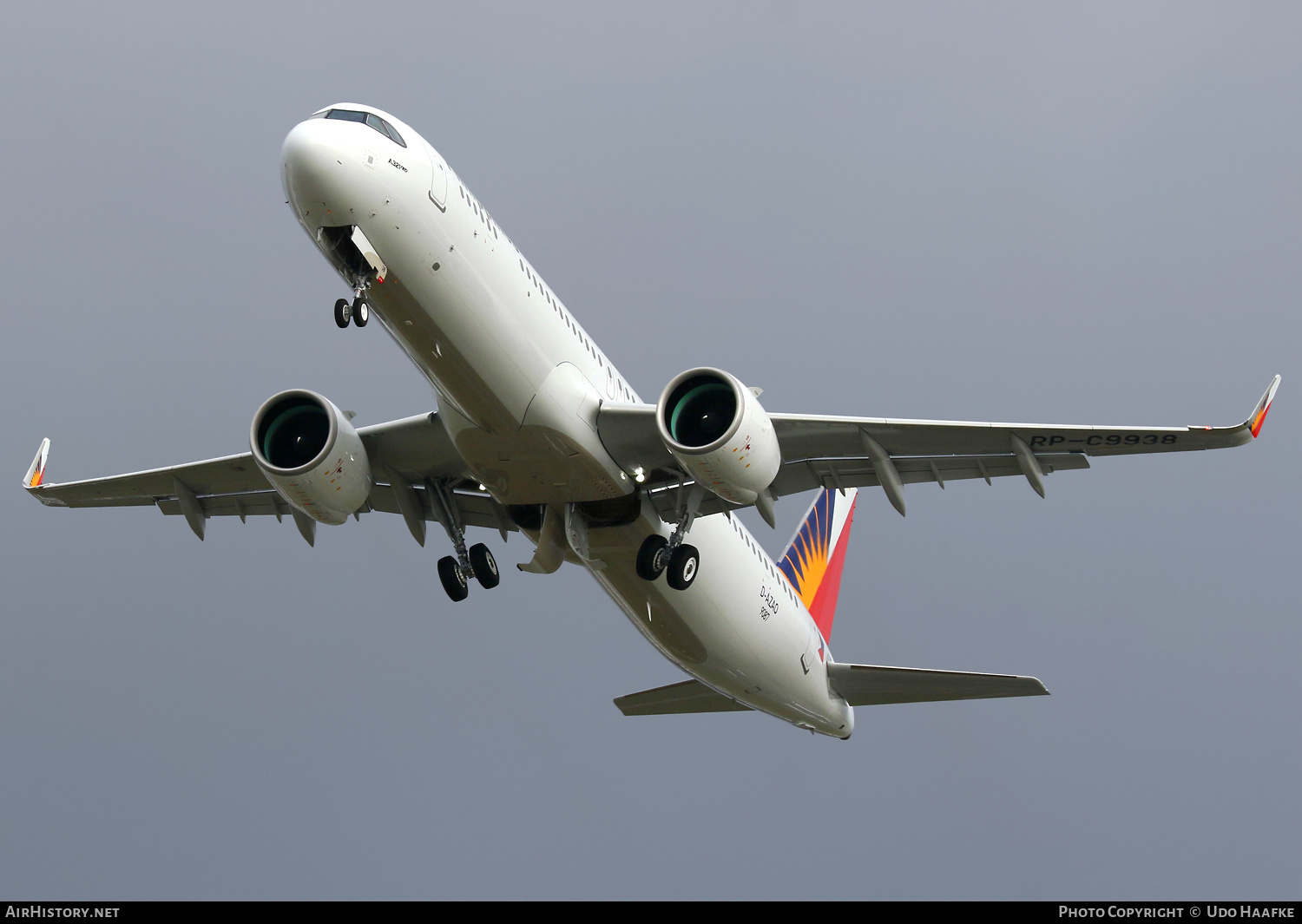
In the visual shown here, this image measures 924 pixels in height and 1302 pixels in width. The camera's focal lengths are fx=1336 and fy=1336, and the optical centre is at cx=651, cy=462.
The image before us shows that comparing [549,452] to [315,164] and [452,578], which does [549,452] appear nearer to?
[452,578]

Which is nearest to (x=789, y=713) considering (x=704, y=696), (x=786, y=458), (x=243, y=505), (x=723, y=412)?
(x=704, y=696)

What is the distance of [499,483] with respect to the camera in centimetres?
2062

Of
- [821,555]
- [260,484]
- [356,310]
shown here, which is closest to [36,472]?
[260,484]

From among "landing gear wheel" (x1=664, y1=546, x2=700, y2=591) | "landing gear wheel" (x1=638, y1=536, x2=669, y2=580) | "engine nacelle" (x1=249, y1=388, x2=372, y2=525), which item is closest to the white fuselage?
"landing gear wheel" (x1=638, y1=536, x2=669, y2=580)

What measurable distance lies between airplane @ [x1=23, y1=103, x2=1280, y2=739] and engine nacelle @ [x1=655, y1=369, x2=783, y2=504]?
0.11 feet

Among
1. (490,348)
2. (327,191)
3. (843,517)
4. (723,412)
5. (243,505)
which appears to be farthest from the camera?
(843,517)

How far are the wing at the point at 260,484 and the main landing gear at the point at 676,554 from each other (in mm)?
3529

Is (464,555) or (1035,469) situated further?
(464,555)

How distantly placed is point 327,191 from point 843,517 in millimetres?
19895

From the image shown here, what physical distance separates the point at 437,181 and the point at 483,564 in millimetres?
7633

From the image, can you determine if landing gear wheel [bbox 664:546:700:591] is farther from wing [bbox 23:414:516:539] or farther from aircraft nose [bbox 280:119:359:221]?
aircraft nose [bbox 280:119:359:221]

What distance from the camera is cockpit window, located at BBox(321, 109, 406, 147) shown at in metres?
17.2

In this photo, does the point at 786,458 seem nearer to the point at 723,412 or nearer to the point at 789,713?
the point at 723,412

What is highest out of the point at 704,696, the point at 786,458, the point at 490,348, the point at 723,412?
the point at 490,348
